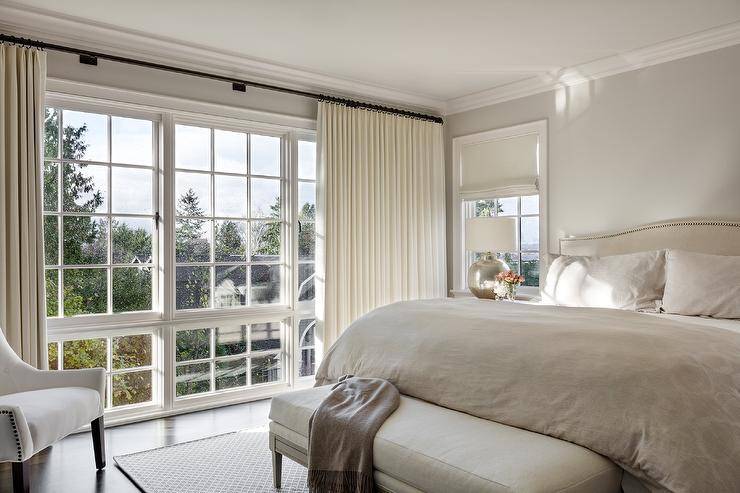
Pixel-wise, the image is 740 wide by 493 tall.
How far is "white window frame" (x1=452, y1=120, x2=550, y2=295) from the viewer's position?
199 inches

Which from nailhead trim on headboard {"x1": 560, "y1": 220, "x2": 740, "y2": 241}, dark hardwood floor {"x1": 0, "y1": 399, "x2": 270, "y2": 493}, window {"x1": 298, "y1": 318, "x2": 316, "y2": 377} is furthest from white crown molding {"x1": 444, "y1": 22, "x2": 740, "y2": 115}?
dark hardwood floor {"x1": 0, "y1": 399, "x2": 270, "y2": 493}

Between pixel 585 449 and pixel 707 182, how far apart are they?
2692 mm

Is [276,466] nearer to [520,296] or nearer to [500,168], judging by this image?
[520,296]

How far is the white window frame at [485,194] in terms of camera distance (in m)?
5.04

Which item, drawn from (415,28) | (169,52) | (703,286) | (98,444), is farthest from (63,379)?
(703,286)

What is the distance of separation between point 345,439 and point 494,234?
280 cm

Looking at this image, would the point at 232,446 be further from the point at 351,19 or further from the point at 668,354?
the point at 351,19

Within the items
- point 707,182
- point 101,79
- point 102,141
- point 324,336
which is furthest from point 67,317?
point 707,182

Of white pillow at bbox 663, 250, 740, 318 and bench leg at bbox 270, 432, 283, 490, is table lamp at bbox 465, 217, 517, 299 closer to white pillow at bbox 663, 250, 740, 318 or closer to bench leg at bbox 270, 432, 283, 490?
white pillow at bbox 663, 250, 740, 318

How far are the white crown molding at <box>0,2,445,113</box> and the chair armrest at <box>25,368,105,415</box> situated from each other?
2058mm

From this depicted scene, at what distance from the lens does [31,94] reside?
3.62m

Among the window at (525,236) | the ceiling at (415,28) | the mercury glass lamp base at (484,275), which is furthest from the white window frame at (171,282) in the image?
the window at (525,236)

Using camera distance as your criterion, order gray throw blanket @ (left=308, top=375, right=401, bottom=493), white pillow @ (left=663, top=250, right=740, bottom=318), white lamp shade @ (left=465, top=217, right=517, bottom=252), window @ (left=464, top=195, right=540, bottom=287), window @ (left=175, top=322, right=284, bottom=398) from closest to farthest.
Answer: gray throw blanket @ (left=308, top=375, right=401, bottom=493) < white pillow @ (left=663, top=250, right=740, bottom=318) < window @ (left=175, top=322, right=284, bottom=398) < white lamp shade @ (left=465, top=217, right=517, bottom=252) < window @ (left=464, top=195, right=540, bottom=287)

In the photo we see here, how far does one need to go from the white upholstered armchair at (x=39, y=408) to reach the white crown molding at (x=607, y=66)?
12.8 feet
